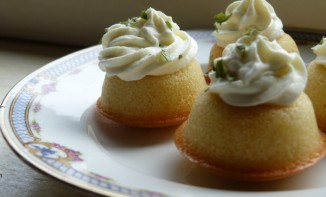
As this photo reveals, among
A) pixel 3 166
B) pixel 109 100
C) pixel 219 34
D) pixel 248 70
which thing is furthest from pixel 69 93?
pixel 248 70

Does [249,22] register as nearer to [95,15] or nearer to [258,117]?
[258,117]

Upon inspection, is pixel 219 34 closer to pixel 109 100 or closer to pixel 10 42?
pixel 109 100

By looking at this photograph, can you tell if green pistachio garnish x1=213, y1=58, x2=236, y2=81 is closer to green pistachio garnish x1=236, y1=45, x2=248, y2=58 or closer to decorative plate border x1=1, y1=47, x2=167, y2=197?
green pistachio garnish x1=236, y1=45, x2=248, y2=58

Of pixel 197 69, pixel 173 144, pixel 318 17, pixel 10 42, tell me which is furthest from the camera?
pixel 10 42

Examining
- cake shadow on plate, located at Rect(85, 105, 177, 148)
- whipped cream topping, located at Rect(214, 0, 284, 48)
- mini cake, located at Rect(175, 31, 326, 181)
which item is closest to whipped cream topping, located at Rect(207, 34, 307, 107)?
mini cake, located at Rect(175, 31, 326, 181)

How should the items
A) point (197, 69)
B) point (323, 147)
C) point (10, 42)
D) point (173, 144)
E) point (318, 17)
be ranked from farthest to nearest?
point (10, 42) → point (318, 17) → point (197, 69) → point (173, 144) → point (323, 147)

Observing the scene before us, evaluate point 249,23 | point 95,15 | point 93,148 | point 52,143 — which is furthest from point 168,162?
point 95,15

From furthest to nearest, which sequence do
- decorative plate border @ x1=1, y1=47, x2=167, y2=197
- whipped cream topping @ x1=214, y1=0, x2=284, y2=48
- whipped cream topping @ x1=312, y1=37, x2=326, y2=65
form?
whipped cream topping @ x1=214, y1=0, x2=284, y2=48
whipped cream topping @ x1=312, y1=37, x2=326, y2=65
decorative plate border @ x1=1, y1=47, x2=167, y2=197
